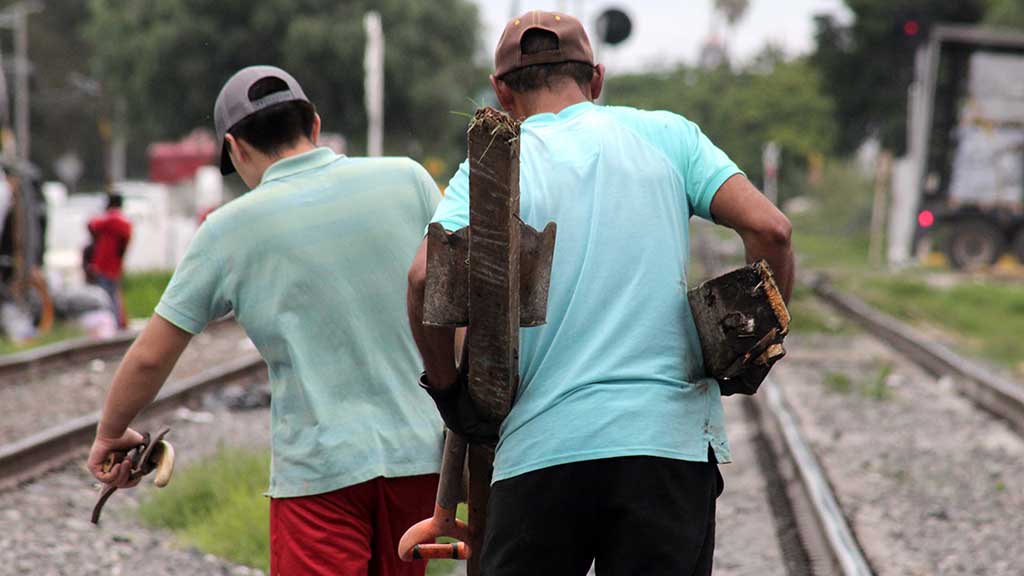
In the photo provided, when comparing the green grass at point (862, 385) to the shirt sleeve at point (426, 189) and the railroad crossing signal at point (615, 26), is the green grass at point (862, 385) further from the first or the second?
the shirt sleeve at point (426, 189)

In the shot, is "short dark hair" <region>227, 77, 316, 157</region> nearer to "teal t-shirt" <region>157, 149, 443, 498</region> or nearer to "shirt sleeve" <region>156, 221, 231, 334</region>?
"teal t-shirt" <region>157, 149, 443, 498</region>

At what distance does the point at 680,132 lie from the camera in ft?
9.02

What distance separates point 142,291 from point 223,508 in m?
12.6

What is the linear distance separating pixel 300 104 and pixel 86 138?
2693 inches

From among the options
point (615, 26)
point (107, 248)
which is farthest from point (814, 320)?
point (107, 248)

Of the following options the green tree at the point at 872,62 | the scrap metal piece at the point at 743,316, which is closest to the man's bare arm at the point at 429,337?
the scrap metal piece at the point at 743,316

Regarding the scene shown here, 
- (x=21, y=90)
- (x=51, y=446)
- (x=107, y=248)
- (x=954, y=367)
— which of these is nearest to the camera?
(x=51, y=446)

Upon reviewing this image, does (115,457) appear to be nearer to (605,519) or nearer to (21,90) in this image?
(605,519)

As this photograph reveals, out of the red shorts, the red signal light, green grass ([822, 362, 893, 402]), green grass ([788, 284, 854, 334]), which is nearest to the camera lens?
the red shorts

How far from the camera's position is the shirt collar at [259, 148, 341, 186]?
3219mm

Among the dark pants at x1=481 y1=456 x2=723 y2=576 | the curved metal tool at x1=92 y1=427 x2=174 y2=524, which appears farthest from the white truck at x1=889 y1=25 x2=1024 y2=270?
the dark pants at x1=481 y1=456 x2=723 y2=576

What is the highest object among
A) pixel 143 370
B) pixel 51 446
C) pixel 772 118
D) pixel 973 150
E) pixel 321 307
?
pixel 321 307

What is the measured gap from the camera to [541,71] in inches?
111

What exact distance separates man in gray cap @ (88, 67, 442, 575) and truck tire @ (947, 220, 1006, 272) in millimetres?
27580
